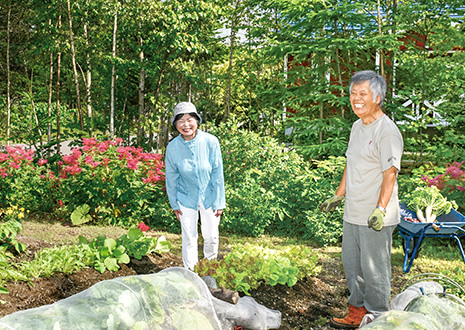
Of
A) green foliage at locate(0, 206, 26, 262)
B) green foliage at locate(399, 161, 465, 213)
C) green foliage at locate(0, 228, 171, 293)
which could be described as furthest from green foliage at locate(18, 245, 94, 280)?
green foliage at locate(399, 161, 465, 213)

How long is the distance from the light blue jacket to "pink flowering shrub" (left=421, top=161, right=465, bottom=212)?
10.9ft

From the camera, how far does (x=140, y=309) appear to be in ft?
8.48

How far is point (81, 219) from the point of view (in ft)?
21.2

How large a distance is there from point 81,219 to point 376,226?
4578 mm

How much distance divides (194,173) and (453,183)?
388 centimetres

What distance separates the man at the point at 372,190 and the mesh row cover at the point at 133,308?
1216 mm

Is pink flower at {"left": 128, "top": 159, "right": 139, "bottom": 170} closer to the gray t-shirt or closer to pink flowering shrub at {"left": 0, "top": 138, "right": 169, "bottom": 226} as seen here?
pink flowering shrub at {"left": 0, "top": 138, "right": 169, "bottom": 226}

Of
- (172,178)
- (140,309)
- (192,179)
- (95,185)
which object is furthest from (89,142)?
(140,309)

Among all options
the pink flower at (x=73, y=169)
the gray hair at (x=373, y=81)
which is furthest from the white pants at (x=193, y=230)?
the pink flower at (x=73, y=169)

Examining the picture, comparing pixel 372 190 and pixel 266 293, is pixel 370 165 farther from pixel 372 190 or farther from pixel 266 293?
pixel 266 293

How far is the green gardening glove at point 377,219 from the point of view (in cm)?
309

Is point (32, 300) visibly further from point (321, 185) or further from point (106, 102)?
point (106, 102)

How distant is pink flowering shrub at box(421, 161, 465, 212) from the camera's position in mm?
6124

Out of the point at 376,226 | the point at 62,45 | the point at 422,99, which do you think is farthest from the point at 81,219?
the point at 422,99
